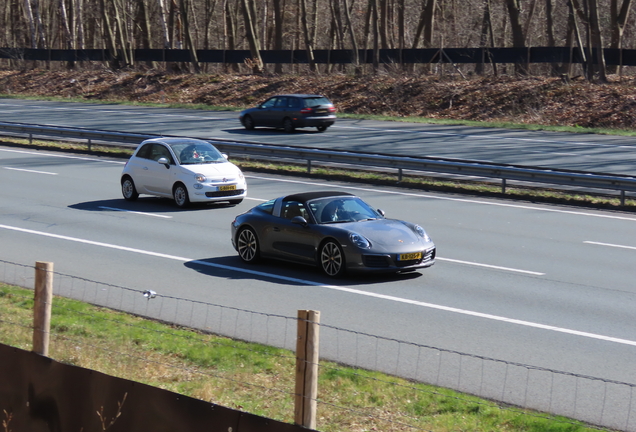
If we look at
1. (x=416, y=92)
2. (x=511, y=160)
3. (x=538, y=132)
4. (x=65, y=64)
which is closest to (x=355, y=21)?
(x=65, y=64)

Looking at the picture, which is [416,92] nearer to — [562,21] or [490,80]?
[490,80]

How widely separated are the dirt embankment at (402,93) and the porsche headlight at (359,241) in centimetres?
2527

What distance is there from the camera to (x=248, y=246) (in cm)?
1424

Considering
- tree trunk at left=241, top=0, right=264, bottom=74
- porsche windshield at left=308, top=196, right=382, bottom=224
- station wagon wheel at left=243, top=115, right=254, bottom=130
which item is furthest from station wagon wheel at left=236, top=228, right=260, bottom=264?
tree trunk at left=241, top=0, right=264, bottom=74

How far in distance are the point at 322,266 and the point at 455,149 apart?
687 inches

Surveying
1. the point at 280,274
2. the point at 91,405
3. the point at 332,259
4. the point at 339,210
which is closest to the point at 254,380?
the point at 91,405

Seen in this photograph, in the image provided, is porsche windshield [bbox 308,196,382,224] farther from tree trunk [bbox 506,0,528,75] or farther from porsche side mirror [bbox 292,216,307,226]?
tree trunk [bbox 506,0,528,75]

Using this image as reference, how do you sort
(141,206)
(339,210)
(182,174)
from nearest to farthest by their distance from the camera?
(339,210)
(182,174)
(141,206)

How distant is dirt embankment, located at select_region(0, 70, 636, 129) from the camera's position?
37375 mm

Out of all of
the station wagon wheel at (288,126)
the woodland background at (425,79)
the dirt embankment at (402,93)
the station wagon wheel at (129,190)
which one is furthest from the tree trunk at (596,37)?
the station wagon wheel at (129,190)

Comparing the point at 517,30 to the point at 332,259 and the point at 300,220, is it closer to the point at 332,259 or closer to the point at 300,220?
the point at 300,220

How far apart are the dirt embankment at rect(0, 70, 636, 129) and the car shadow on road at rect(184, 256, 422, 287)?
2482cm

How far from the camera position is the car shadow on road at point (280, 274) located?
12867 mm

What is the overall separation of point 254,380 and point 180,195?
12.3m
